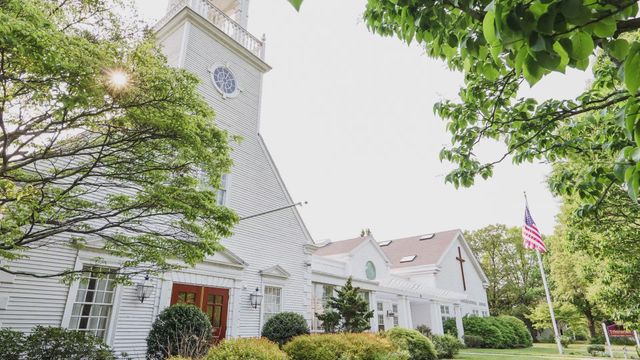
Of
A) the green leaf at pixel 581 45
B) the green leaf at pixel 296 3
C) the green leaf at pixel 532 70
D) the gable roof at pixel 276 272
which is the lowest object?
the green leaf at pixel 532 70

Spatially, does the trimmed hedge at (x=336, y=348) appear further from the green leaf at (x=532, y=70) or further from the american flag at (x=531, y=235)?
the american flag at (x=531, y=235)

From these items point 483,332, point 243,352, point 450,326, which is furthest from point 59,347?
point 483,332

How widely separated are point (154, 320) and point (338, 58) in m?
8.94

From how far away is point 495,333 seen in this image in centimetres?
2361

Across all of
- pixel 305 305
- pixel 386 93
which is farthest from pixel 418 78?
pixel 305 305

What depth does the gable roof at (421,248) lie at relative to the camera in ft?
90.5

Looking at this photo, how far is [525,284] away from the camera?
125 ft

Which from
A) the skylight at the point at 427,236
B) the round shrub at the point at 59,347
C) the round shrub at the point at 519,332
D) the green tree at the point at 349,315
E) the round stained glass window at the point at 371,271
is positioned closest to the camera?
the round shrub at the point at 59,347

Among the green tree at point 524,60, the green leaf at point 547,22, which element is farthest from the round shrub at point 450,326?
the green leaf at point 547,22

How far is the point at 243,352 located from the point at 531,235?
16.9 m

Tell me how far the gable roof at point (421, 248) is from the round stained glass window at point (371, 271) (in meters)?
7.84

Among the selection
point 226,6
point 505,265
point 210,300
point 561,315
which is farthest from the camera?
point 505,265

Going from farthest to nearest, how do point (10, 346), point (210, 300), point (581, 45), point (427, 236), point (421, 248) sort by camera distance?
point (427, 236), point (421, 248), point (210, 300), point (10, 346), point (581, 45)

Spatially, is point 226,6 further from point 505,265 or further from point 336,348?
point 505,265
